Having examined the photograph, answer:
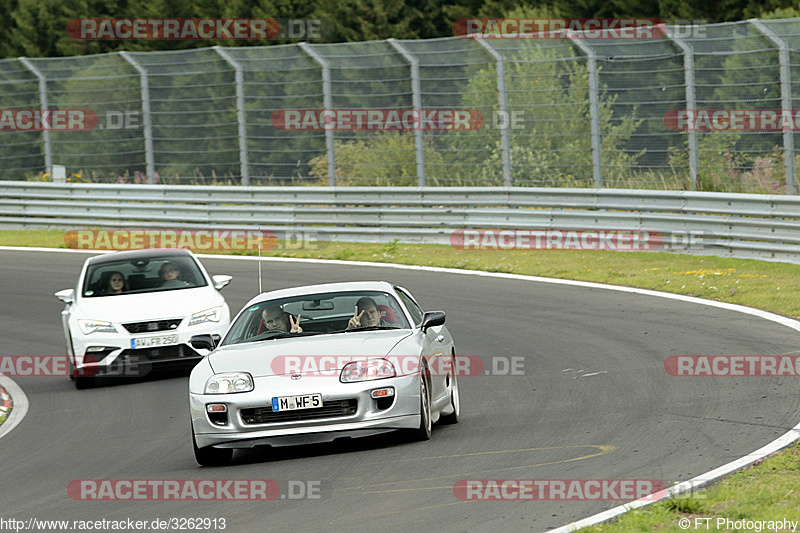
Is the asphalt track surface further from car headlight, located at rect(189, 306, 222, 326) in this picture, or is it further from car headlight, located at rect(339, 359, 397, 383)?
car headlight, located at rect(189, 306, 222, 326)

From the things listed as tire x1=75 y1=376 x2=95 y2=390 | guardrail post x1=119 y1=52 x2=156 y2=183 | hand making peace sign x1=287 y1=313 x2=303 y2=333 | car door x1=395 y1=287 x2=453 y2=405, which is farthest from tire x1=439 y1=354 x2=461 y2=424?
guardrail post x1=119 y1=52 x2=156 y2=183

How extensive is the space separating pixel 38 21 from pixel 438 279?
55.7m

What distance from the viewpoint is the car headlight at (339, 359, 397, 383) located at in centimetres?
928

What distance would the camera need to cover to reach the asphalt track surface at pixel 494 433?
7691mm

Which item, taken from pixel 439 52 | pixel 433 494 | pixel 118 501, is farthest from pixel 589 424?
pixel 439 52

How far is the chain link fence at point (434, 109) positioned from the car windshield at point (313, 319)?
38.5 ft

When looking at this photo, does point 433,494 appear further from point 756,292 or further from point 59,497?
point 756,292

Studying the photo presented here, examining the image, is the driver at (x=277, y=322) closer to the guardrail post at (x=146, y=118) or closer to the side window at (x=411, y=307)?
the side window at (x=411, y=307)

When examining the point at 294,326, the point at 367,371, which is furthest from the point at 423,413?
the point at 294,326

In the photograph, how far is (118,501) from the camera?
8266mm

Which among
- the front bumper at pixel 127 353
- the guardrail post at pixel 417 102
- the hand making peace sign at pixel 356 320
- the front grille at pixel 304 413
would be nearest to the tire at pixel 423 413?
the front grille at pixel 304 413

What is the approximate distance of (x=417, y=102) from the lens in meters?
25.8

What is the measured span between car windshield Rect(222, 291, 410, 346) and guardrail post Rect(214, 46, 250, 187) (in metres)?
17.1

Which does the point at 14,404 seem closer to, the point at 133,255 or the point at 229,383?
the point at 133,255
